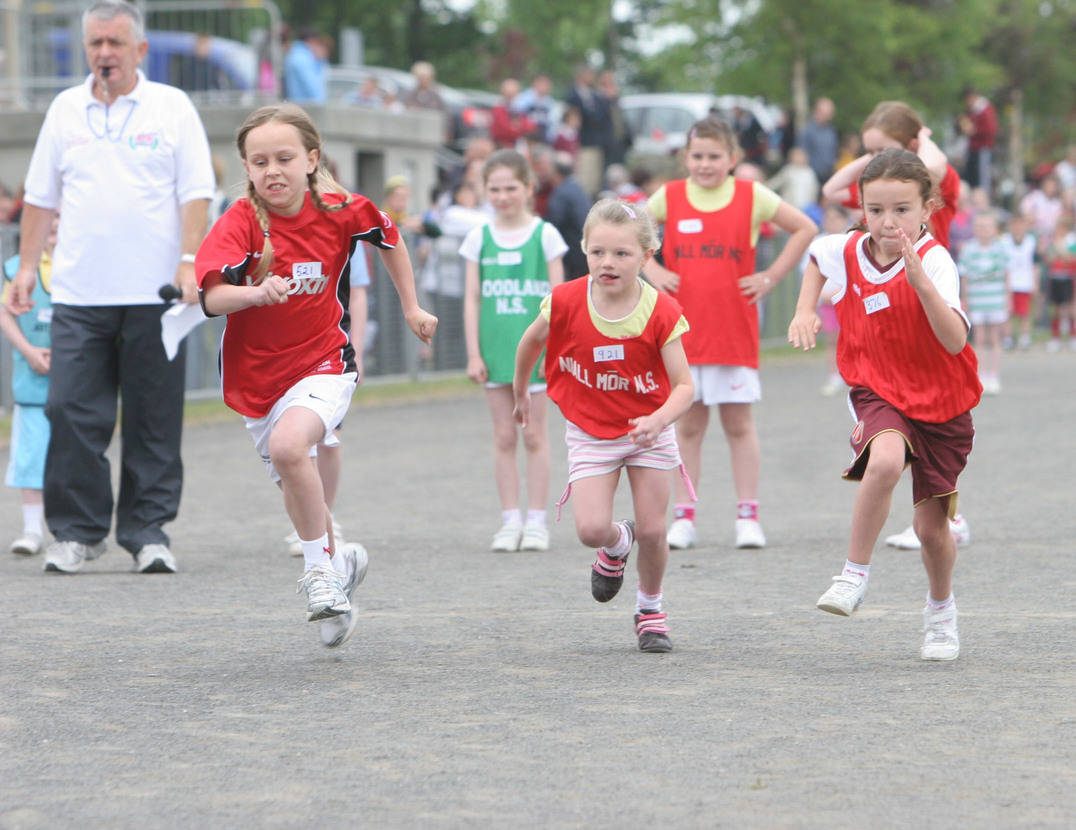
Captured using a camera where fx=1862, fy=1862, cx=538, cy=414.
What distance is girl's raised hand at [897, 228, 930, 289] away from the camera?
554 cm

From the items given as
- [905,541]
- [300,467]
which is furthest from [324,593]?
[905,541]

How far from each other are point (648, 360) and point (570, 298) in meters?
0.34

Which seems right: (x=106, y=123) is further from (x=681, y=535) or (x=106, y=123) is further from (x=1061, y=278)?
(x=1061, y=278)

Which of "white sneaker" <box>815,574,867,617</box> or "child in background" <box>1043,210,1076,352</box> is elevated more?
"white sneaker" <box>815,574,867,617</box>

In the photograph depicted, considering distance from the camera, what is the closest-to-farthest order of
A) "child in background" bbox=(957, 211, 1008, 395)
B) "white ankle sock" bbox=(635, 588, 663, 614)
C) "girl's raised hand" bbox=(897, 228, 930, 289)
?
"girl's raised hand" bbox=(897, 228, 930, 289)
"white ankle sock" bbox=(635, 588, 663, 614)
"child in background" bbox=(957, 211, 1008, 395)

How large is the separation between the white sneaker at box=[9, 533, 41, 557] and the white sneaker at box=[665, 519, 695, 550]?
295 centimetres

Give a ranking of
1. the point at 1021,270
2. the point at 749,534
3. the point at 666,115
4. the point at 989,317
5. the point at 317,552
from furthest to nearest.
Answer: the point at 666,115
the point at 1021,270
the point at 989,317
the point at 749,534
the point at 317,552

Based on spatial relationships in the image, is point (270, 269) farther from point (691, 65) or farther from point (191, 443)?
point (691, 65)

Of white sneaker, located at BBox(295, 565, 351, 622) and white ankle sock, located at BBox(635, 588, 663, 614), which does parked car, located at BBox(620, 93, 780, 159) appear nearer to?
white ankle sock, located at BBox(635, 588, 663, 614)

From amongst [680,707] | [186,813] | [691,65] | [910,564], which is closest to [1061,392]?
[910,564]

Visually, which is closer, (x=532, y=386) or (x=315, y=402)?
(x=315, y=402)

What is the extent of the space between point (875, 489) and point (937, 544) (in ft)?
1.08

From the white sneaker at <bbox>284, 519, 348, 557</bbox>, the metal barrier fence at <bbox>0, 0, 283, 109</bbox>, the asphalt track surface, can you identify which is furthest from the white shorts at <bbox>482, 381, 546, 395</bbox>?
the metal barrier fence at <bbox>0, 0, 283, 109</bbox>

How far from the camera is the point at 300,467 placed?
5980 millimetres
